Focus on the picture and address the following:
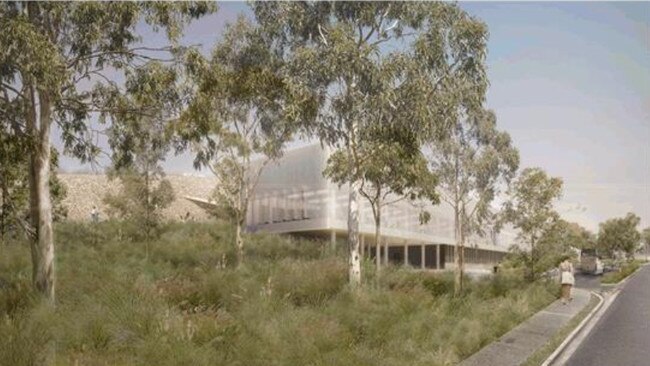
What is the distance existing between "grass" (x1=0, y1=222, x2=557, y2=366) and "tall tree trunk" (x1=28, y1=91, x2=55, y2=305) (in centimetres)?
52

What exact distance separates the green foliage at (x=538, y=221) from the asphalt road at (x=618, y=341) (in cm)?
644

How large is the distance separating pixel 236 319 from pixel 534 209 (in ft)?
65.0

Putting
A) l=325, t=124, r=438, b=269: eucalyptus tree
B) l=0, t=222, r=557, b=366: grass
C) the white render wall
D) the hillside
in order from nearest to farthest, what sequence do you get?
l=0, t=222, r=557, b=366: grass → l=325, t=124, r=438, b=269: eucalyptus tree → the white render wall → the hillside

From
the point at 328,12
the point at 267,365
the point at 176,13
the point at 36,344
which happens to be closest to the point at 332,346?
the point at 267,365

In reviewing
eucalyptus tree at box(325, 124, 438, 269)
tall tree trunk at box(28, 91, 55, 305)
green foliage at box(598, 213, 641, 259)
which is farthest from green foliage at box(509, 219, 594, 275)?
green foliage at box(598, 213, 641, 259)

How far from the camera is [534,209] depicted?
26.1 meters

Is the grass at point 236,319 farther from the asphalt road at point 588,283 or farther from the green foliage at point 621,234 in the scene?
the green foliage at point 621,234

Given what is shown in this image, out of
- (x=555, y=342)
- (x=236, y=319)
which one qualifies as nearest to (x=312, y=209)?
(x=555, y=342)

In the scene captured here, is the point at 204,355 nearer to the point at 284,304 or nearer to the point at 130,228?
the point at 284,304

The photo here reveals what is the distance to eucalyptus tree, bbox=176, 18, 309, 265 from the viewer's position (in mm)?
13438

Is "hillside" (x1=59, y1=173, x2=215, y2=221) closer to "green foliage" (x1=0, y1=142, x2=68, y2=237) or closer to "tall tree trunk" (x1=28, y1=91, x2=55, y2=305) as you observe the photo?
"green foliage" (x1=0, y1=142, x2=68, y2=237)

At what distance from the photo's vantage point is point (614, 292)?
26.3 m

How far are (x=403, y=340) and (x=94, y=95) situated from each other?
30.1 ft

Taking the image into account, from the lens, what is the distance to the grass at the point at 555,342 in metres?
9.92
